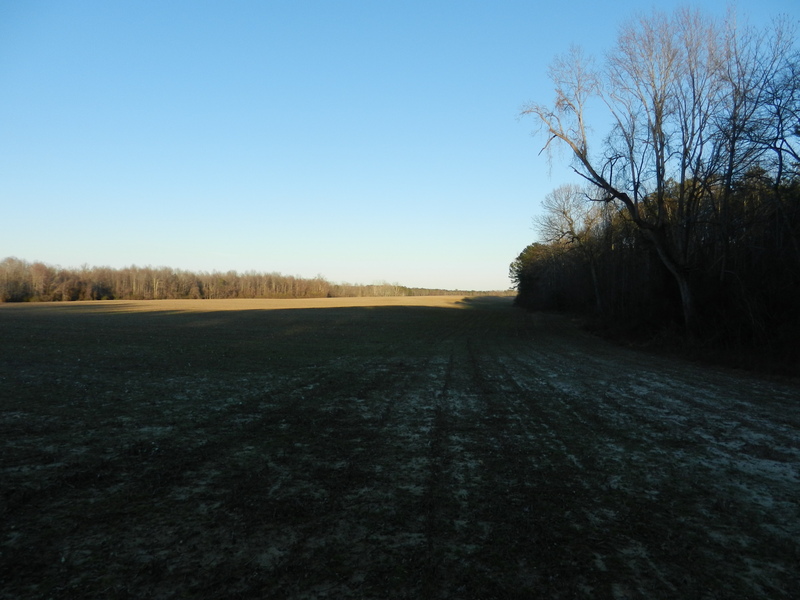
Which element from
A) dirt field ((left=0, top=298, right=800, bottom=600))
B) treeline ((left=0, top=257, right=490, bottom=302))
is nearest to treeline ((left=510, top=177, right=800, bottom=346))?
dirt field ((left=0, top=298, right=800, bottom=600))

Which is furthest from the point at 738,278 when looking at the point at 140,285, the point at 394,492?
the point at 140,285

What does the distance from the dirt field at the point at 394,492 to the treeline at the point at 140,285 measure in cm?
10412

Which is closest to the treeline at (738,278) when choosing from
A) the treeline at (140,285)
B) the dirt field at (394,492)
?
the dirt field at (394,492)

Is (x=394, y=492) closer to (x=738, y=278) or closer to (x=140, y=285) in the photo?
(x=738, y=278)

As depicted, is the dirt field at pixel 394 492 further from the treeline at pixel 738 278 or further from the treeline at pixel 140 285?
the treeline at pixel 140 285

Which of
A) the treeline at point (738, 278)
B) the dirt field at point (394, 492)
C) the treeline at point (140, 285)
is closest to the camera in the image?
the dirt field at point (394, 492)

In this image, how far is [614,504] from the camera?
4.23 meters

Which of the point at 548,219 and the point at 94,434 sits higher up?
the point at 548,219

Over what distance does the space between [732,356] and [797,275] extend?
3.11 metres

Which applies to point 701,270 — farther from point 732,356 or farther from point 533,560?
point 533,560

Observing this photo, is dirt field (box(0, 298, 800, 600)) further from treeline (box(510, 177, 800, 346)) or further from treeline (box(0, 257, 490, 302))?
treeline (box(0, 257, 490, 302))

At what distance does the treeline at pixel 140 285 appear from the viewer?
92.0m

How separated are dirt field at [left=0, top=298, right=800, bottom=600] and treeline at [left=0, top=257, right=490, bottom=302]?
4099 inches

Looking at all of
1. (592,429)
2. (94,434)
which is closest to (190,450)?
(94,434)
